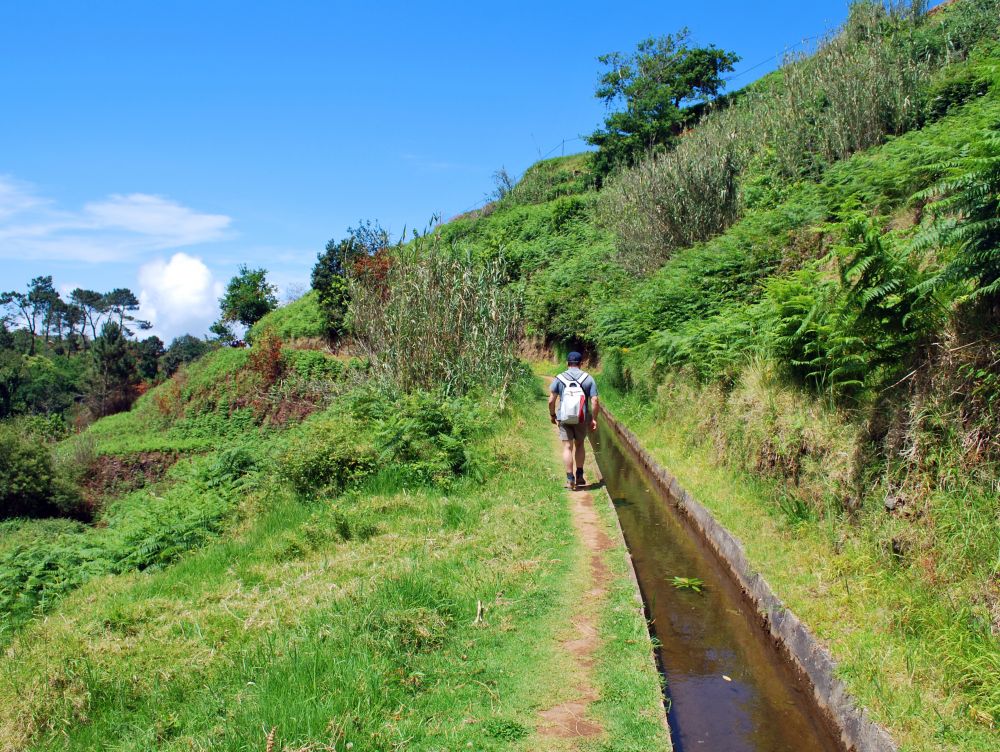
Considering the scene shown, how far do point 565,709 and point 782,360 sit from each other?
5.78 meters

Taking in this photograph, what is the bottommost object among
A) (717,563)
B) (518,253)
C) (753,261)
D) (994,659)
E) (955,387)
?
(717,563)

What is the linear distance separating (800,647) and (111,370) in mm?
54662

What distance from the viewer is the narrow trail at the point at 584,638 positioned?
4141 millimetres

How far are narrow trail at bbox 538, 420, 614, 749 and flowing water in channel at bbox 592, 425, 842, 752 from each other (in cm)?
56

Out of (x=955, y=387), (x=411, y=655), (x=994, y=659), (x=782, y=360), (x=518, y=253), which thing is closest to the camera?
(x=994, y=659)

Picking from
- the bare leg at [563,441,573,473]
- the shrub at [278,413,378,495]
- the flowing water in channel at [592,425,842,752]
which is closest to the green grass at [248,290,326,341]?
the shrub at [278,413,378,495]

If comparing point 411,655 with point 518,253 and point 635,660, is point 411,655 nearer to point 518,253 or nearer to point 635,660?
point 635,660

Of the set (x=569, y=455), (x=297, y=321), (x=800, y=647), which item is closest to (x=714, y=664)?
(x=800, y=647)

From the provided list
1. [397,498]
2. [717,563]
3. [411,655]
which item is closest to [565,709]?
[411,655]

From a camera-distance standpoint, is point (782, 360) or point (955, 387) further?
point (782, 360)

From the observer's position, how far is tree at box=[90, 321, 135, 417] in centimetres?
4725

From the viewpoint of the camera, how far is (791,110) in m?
21.0

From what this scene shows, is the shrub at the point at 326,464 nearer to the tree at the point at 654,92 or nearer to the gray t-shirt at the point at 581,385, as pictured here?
the gray t-shirt at the point at 581,385

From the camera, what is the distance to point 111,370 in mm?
49812
